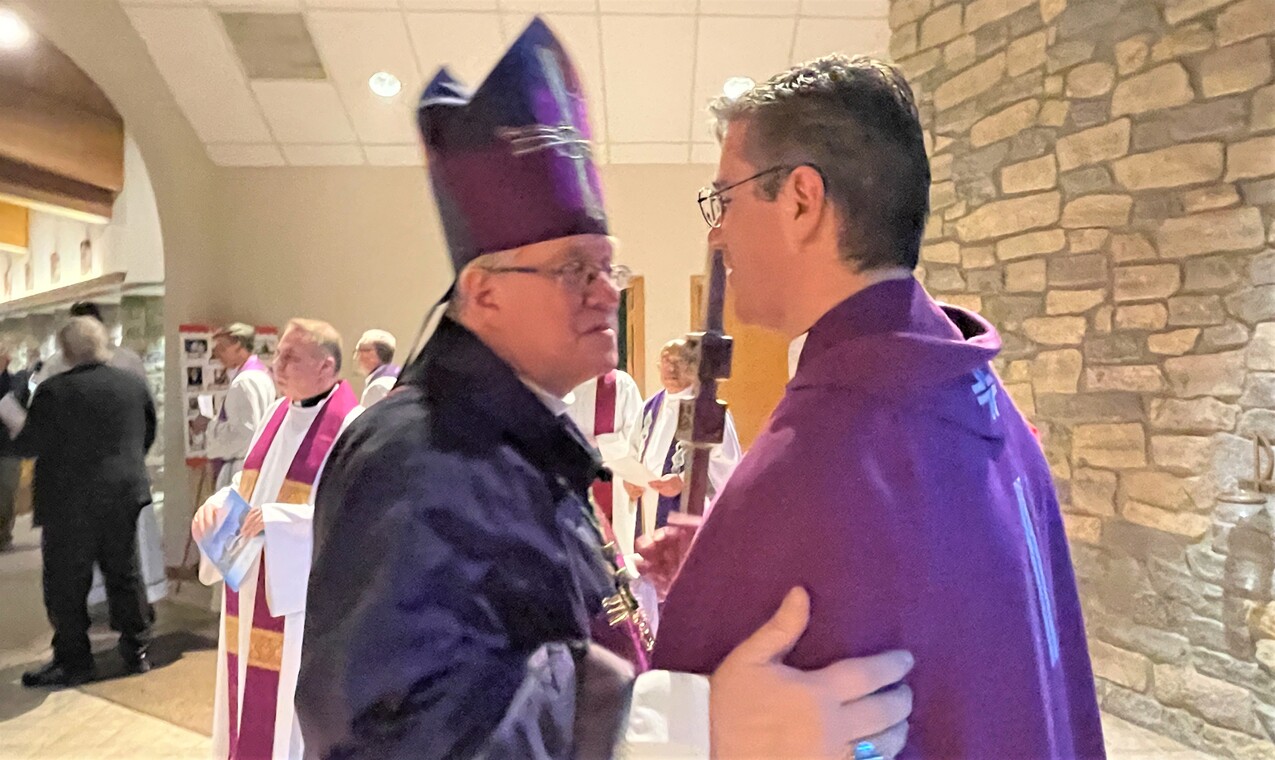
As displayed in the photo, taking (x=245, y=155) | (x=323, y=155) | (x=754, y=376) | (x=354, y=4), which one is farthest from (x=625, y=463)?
(x=245, y=155)

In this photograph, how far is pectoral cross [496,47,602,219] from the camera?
1017 millimetres

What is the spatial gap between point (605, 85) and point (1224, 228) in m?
2.96

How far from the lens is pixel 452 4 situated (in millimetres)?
4117

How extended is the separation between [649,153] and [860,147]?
4.56m

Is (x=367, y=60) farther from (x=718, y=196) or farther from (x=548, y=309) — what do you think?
(x=718, y=196)

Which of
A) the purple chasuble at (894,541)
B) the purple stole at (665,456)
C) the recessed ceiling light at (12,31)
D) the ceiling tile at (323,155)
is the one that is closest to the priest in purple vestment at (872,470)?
the purple chasuble at (894,541)

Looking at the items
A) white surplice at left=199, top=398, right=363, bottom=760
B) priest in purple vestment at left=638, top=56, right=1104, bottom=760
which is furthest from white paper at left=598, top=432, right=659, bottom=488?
priest in purple vestment at left=638, top=56, right=1104, bottom=760

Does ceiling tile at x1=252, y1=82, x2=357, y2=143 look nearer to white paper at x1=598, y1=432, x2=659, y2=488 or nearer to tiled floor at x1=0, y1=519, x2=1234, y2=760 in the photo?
white paper at x1=598, y1=432, x2=659, y2=488

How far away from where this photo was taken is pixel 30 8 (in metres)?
3.52

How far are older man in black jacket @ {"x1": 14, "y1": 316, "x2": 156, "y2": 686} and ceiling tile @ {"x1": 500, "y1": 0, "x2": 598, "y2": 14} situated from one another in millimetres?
2414

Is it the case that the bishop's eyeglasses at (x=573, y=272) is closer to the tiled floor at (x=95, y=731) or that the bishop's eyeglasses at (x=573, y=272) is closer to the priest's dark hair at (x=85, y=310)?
the tiled floor at (x=95, y=731)

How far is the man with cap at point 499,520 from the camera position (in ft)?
2.40

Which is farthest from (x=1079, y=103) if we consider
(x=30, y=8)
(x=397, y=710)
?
(x=30, y=8)

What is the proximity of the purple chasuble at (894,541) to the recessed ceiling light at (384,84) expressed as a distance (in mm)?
4403
